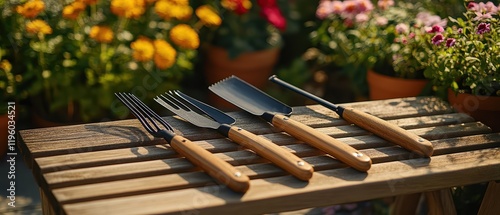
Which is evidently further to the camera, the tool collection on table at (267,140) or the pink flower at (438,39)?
the pink flower at (438,39)

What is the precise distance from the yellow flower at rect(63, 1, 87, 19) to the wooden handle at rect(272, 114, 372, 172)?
1.34 meters

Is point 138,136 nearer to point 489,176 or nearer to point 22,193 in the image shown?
point 489,176

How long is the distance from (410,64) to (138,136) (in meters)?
1.26

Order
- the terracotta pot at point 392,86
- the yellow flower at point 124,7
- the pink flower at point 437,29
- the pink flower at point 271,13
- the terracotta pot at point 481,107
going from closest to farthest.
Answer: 1. the terracotta pot at point 481,107
2. the pink flower at point 437,29
3. the terracotta pot at point 392,86
4. the yellow flower at point 124,7
5. the pink flower at point 271,13

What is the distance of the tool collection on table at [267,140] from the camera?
1762 mm

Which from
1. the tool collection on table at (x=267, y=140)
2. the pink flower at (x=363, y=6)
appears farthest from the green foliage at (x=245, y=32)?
the tool collection on table at (x=267, y=140)

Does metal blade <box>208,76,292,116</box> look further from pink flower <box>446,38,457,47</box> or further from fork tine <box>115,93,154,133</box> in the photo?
pink flower <box>446,38,457,47</box>

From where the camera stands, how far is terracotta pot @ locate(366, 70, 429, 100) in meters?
2.90

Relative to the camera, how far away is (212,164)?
1761 mm

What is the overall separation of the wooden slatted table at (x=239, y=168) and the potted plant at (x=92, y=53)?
116cm

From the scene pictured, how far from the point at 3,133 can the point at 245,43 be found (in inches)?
55.1

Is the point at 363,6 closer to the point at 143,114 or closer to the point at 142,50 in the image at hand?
the point at 142,50

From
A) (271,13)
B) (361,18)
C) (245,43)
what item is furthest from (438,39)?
(245,43)

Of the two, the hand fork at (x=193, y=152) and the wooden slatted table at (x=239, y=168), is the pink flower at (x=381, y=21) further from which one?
the hand fork at (x=193, y=152)
